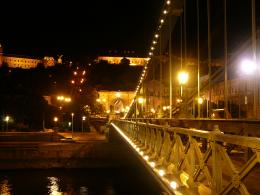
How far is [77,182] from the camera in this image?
86.0 ft

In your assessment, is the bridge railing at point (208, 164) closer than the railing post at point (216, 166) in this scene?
Yes

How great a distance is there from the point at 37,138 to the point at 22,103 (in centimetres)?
2246

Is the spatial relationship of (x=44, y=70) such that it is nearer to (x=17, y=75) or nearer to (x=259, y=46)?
(x=17, y=75)

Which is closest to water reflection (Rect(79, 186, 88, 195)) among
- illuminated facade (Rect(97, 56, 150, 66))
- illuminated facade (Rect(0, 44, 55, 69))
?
illuminated facade (Rect(0, 44, 55, 69))

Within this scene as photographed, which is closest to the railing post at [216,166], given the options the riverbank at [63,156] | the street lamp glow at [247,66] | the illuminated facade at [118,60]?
the street lamp glow at [247,66]

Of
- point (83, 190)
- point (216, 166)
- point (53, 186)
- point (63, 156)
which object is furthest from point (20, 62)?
point (216, 166)

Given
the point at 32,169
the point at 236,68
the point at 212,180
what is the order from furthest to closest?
the point at 32,169 < the point at 236,68 < the point at 212,180

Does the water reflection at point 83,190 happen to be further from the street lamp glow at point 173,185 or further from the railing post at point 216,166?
the railing post at point 216,166

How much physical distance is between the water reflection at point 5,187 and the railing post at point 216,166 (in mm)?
20912

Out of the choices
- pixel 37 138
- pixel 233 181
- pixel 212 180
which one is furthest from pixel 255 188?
pixel 37 138

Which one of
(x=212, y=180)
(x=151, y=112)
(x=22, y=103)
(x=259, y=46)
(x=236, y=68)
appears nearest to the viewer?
(x=212, y=180)

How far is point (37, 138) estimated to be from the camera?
4116cm

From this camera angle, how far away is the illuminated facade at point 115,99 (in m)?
75.8

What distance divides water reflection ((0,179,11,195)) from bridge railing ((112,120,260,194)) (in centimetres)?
1709
